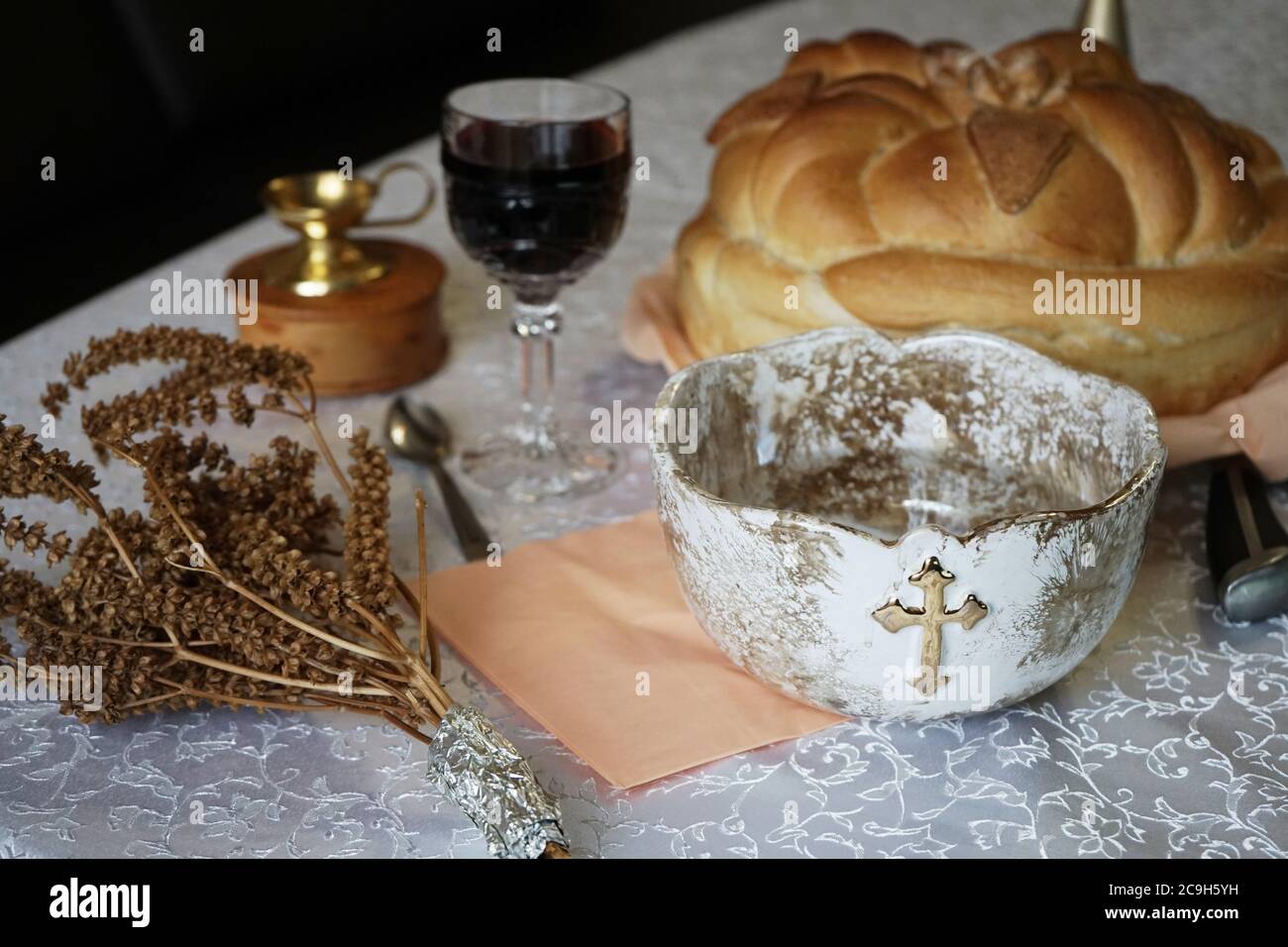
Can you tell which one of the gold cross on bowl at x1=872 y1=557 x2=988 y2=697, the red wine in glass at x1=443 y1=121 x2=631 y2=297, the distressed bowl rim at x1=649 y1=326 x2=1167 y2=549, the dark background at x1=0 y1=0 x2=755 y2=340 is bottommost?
the dark background at x1=0 y1=0 x2=755 y2=340

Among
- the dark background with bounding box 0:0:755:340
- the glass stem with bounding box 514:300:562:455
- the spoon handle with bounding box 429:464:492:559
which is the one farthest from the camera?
the dark background with bounding box 0:0:755:340

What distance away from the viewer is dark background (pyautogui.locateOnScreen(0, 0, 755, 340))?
1.78m

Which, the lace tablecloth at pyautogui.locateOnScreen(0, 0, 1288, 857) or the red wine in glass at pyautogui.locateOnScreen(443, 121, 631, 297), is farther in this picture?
the red wine in glass at pyautogui.locateOnScreen(443, 121, 631, 297)

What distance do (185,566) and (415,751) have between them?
0.47 ft

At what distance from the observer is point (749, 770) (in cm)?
68

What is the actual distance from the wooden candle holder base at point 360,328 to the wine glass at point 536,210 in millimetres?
101

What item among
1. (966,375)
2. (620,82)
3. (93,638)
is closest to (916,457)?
(966,375)

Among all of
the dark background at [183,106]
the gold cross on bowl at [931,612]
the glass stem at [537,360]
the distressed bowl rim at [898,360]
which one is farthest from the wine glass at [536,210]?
the dark background at [183,106]

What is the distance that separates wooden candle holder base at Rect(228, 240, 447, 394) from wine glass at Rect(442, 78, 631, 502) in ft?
0.33

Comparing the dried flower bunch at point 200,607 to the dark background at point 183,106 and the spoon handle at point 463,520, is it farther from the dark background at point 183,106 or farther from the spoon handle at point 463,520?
the dark background at point 183,106

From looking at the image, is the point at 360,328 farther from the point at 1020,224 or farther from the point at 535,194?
the point at 1020,224

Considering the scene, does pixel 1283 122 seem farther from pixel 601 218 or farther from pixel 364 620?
pixel 364 620

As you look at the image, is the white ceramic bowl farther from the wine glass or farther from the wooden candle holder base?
the wooden candle holder base

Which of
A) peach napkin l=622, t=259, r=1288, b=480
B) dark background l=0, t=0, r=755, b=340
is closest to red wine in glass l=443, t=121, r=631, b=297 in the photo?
peach napkin l=622, t=259, r=1288, b=480
